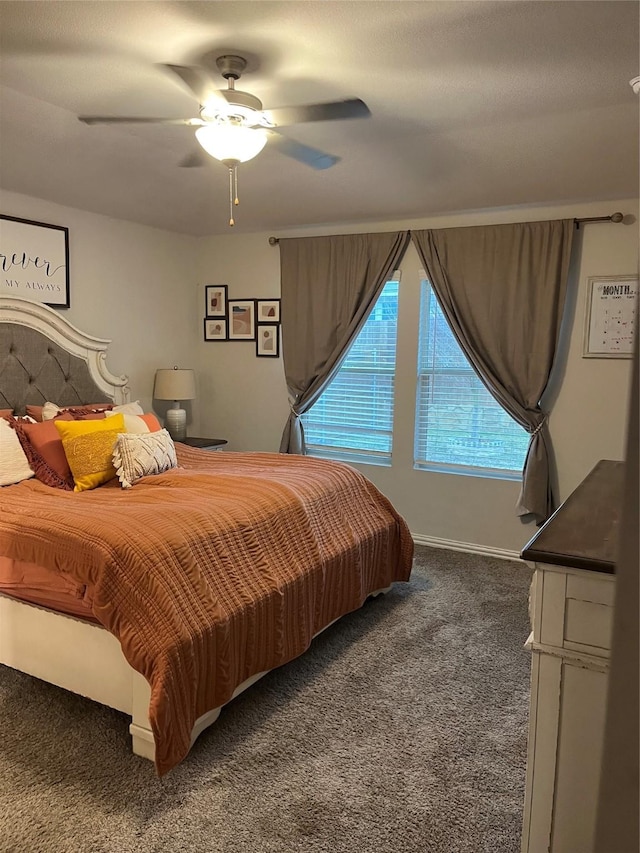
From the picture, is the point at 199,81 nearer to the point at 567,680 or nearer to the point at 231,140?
the point at 231,140

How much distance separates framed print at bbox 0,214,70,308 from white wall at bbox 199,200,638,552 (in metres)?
1.38

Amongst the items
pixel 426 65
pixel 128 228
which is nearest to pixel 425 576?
pixel 426 65

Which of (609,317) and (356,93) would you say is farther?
(609,317)

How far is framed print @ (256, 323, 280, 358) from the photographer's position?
16.4 feet

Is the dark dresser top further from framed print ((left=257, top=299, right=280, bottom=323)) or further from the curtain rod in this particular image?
framed print ((left=257, top=299, right=280, bottom=323))

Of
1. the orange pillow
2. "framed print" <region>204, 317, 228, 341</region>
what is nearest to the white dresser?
the orange pillow

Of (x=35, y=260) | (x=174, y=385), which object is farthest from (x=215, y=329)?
(x=35, y=260)

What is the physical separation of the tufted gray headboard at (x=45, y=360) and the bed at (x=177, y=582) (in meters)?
0.94

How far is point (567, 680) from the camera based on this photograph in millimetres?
1396

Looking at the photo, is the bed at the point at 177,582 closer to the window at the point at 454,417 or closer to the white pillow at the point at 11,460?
the white pillow at the point at 11,460

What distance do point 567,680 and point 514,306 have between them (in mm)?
3018

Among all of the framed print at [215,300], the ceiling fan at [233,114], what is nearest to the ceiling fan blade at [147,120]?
the ceiling fan at [233,114]

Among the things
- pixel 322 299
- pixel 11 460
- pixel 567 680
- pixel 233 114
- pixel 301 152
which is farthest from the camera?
pixel 322 299

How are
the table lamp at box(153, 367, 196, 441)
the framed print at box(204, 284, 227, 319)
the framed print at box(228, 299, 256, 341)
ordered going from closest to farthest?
the table lamp at box(153, 367, 196, 441) → the framed print at box(228, 299, 256, 341) → the framed print at box(204, 284, 227, 319)
